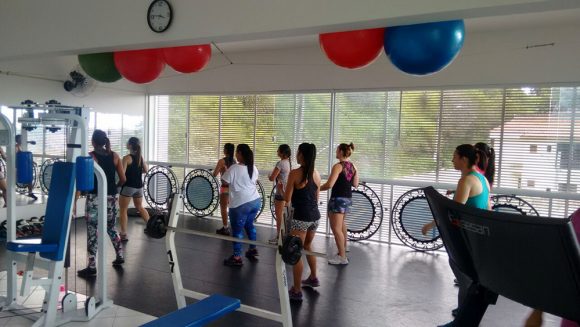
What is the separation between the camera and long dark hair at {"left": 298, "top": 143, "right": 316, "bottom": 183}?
392 cm

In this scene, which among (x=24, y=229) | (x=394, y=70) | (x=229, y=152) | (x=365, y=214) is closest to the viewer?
(x=229, y=152)

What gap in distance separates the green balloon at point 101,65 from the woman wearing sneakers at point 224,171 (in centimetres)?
194

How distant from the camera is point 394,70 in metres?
6.05

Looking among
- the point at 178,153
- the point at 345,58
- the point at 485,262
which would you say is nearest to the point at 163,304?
the point at 345,58

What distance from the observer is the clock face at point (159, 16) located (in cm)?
338

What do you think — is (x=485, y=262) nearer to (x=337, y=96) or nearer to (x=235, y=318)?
(x=235, y=318)

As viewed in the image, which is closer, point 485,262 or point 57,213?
point 485,262

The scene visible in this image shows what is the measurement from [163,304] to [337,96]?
3980mm

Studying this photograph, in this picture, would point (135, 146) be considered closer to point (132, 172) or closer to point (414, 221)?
point (132, 172)

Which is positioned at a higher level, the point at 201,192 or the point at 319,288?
the point at 201,192

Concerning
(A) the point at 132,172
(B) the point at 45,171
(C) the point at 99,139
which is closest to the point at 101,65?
(C) the point at 99,139

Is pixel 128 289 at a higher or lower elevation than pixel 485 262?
lower

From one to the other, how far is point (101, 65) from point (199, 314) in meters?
2.59

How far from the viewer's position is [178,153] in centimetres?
810
